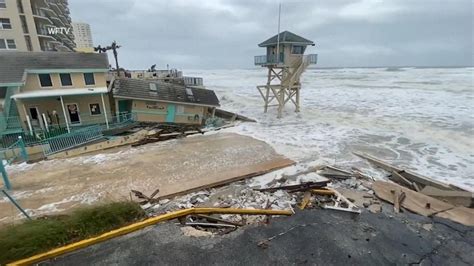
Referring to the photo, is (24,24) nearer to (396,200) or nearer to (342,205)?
(342,205)

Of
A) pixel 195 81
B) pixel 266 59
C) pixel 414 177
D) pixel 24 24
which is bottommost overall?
pixel 414 177

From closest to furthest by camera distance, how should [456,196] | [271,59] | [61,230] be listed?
1. [61,230]
2. [456,196]
3. [271,59]

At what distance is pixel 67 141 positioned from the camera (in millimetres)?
14109

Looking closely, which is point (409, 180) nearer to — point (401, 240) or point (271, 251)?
point (401, 240)

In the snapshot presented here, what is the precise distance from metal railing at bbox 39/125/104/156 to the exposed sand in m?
1.47

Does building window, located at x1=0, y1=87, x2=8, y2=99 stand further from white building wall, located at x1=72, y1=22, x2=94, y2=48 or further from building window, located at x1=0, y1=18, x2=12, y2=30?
white building wall, located at x1=72, y1=22, x2=94, y2=48

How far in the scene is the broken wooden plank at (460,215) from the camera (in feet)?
20.6

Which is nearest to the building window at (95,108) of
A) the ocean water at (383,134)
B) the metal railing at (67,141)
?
the metal railing at (67,141)

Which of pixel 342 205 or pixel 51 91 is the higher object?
pixel 51 91

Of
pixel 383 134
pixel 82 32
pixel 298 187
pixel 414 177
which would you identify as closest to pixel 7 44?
pixel 298 187

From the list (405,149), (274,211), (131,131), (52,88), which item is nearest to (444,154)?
(405,149)

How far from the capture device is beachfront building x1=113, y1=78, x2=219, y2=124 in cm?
1897

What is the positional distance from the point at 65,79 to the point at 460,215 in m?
21.4

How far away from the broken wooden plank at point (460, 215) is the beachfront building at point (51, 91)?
58.3 ft
